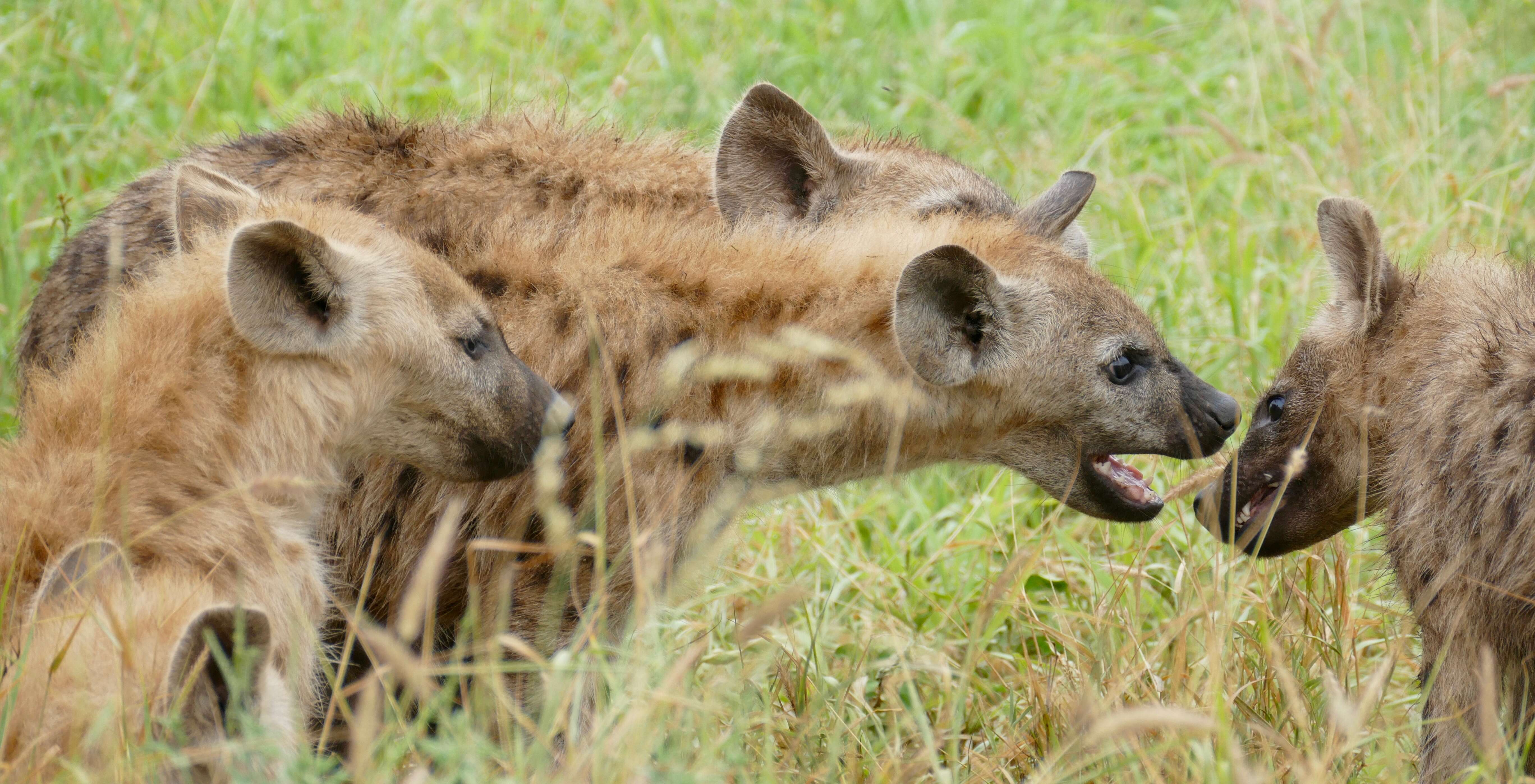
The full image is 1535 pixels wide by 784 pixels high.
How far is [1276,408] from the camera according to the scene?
3961mm

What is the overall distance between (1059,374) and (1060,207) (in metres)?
0.91

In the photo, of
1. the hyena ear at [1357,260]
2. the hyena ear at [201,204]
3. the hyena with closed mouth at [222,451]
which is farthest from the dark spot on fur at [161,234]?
the hyena ear at [1357,260]

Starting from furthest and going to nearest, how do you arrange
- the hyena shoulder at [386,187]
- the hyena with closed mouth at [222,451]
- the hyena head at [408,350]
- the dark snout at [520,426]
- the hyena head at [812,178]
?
1. the hyena head at [812,178]
2. the hyena shoulder at [386,187]
3. the dark snout at [520,426]
4. the hyena head at [408,350]
5. the hyena with closed mouth at [222,451]

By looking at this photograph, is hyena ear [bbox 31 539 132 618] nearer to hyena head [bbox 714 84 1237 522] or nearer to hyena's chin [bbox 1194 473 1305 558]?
hyena head [bbox 714 84 1237 522]

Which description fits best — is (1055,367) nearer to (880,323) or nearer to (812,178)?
(880,323)

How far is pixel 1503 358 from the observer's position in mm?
3311

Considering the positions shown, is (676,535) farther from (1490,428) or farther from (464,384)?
(1490,428)

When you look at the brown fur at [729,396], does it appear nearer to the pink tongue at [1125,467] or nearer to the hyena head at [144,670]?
the pink tongue at [1125,467]

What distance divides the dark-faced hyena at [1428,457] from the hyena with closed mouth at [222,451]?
181 cm

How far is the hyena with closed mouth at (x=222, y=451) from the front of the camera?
9.07 ft

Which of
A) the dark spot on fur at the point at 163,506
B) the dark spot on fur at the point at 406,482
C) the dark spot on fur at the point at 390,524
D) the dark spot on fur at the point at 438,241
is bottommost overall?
the dark spot on fur at the point at 390,524

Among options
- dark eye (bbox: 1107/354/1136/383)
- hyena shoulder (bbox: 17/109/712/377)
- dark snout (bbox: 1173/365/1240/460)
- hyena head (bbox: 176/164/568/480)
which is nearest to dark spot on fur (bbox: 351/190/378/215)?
hyena shoulder (bbox: 17/109/712/377)

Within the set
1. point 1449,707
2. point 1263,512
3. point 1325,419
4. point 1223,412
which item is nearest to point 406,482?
point 1223,412

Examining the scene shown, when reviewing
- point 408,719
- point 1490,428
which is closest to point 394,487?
point 408,719
